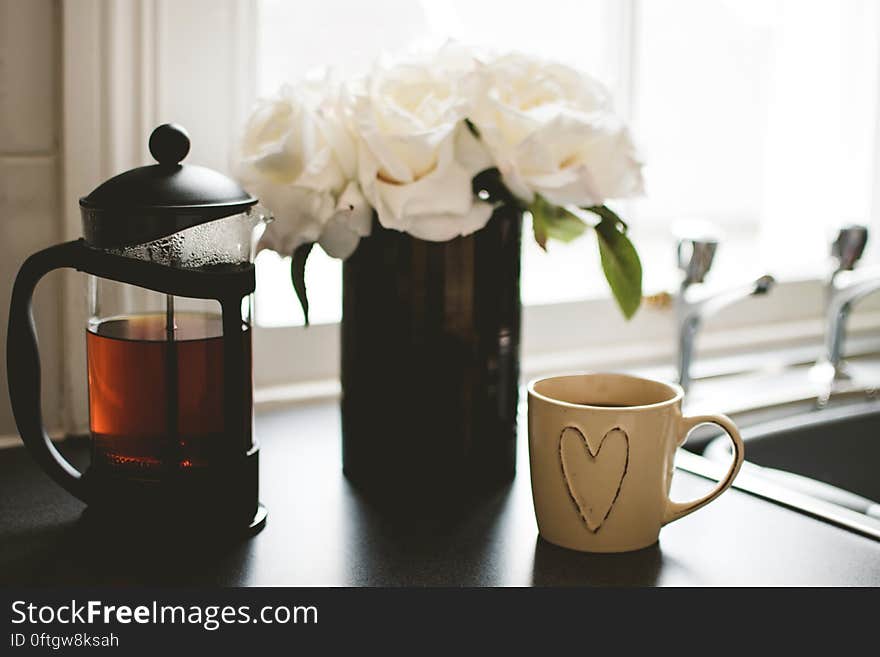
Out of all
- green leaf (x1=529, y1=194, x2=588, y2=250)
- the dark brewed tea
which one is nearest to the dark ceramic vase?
green leaf (x1=529, y1=194, x2=588, y2=250)

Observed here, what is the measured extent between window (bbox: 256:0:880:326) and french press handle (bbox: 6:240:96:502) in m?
0.59

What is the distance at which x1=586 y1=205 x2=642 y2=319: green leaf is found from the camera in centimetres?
89

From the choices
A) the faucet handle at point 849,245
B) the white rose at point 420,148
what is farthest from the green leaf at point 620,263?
the faucet handle at point 849,245

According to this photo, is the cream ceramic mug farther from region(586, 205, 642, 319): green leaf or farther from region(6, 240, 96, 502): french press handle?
region(6, 240, 96, 502): french press handle

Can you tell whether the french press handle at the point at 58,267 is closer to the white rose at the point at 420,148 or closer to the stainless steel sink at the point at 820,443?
the white rose at the point at 420,148

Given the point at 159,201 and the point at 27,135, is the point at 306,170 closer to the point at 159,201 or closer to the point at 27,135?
the point at 159,201

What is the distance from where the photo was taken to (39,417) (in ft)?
2.64

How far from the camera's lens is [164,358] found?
31.1 inches

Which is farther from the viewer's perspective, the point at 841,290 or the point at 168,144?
the point at 841,290

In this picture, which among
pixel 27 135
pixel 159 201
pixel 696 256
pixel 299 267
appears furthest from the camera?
pixel 696 256

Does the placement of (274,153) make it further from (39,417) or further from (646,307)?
(646,307)

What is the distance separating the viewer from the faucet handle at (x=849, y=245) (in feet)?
4.72

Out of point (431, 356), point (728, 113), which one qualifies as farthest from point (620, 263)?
point (728, 113)

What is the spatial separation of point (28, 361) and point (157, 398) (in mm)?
96
